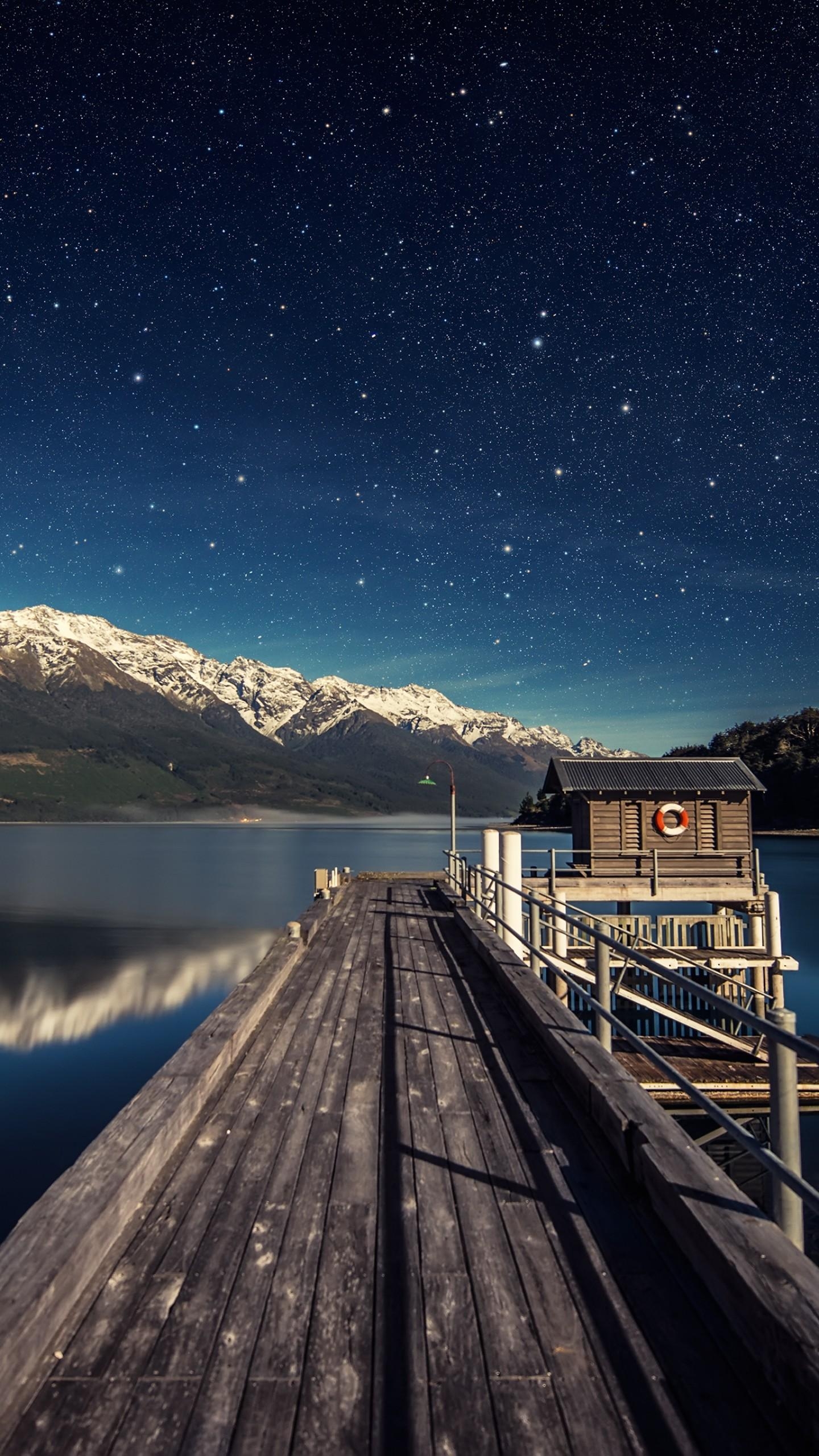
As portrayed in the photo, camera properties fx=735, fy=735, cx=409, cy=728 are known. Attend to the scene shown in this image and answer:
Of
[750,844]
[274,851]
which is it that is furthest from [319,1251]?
[274,851]

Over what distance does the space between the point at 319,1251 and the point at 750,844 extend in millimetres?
26885

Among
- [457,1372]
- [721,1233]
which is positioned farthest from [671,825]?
[457,1372]

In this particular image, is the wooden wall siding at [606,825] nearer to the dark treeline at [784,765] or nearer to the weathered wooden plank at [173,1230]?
the weathered wooden plank at [173,1230]

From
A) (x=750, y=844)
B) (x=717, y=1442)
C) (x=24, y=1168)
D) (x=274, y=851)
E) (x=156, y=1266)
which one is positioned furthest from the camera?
(x=274, y=851)

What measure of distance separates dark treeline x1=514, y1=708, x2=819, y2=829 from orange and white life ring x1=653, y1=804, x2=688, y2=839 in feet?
191

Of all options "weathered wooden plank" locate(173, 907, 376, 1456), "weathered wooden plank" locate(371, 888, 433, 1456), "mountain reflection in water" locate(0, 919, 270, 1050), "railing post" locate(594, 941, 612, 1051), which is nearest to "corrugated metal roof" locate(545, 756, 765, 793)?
"mountain reflection in water" locate(0, 919, 270, 1050)

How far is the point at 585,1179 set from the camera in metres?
4.30

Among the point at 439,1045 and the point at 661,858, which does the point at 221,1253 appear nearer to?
the point at 439,1045

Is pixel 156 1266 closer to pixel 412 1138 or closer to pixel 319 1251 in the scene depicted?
pixel 319 1251

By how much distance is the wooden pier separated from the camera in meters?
2.58

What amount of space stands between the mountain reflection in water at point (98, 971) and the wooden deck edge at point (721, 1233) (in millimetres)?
21634

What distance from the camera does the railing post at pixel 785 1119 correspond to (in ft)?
11.0

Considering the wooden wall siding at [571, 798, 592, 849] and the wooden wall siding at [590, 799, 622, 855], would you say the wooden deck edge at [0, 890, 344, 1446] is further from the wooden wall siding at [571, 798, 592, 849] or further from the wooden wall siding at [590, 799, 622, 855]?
the wooden wall siding at [571, 798, 592, 849]

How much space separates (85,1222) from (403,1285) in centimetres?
149
